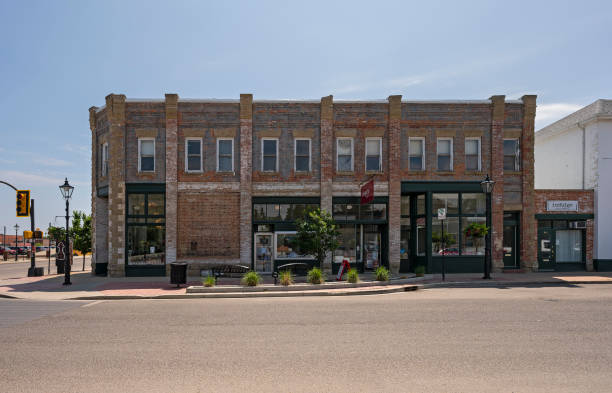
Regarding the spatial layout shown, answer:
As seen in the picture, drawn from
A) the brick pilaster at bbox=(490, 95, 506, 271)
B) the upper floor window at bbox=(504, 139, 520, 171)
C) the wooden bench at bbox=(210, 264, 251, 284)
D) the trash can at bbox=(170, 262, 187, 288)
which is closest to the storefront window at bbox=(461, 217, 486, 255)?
the brick pilaster at bbox=(490, 95, 506, 271)

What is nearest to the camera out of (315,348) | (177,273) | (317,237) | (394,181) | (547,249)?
(315,348)

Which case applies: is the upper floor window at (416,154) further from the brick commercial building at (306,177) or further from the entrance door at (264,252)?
the entrance door at (264,252)

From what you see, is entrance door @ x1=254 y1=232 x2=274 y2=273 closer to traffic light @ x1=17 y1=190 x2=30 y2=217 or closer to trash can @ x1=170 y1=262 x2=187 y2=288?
trash can @ x1=170 y1=262 x2=187 y2=288

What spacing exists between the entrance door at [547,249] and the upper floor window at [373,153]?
9601mm

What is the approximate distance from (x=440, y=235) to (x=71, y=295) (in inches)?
656

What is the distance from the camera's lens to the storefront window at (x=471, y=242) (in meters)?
20.0

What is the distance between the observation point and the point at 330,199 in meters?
19.7

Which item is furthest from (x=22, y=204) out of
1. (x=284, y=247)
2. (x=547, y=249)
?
(x=547, y=249)

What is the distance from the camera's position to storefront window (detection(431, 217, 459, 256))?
20.0 metres

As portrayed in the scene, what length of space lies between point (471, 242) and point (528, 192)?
400 centimetres

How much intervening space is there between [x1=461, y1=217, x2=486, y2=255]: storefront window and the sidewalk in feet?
4.89

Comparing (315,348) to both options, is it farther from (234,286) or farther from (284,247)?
(284,247)

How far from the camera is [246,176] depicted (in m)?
19.4

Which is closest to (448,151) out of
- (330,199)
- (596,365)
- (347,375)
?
(330,199)
